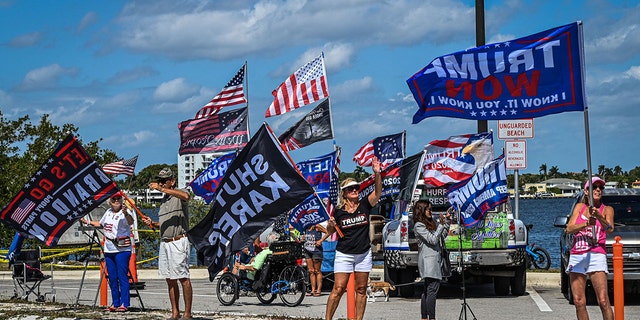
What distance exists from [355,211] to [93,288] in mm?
10906

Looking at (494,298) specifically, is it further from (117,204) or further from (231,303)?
(117,204)

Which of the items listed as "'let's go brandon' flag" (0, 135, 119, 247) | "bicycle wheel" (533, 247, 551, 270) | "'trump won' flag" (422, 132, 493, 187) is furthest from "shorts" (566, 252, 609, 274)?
"bicycle wheel" (533, 247, 551, 270)

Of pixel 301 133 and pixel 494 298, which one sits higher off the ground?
pixel 301 133

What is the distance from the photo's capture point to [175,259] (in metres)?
12.7

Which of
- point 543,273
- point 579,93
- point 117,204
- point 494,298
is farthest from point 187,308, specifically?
point 543,273

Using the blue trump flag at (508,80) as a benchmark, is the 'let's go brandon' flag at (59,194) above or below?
below

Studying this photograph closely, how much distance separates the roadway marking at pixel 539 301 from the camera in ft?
52.0

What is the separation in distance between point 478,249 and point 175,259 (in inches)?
251

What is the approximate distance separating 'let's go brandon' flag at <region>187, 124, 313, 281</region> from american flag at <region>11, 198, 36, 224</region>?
127 inches

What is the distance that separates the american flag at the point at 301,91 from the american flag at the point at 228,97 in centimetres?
229

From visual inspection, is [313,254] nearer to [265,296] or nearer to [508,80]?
[265,296]

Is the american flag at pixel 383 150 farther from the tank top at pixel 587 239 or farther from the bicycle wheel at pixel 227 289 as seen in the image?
the tank top at pixel 587 239

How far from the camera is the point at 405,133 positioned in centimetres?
2373

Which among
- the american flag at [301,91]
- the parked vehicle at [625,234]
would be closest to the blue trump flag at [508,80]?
the parked vehicle at [625,234]
